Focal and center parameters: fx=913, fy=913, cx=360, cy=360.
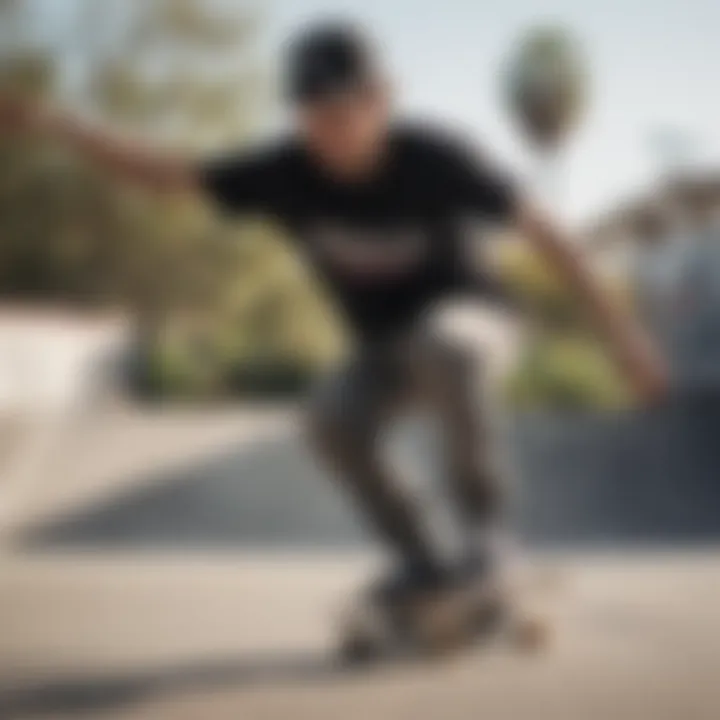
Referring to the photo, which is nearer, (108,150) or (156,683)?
(156,683)

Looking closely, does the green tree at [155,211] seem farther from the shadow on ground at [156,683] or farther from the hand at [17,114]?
the shadow on ground at [156,683]

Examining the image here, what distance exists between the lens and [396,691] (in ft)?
4.23

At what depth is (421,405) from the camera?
1.48 meters

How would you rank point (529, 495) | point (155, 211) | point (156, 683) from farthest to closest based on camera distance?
point (529, 495)
point (155, 211)
point (156, 683)

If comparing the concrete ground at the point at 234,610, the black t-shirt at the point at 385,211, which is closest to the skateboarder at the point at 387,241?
the black t-shirt at the point at 385,211

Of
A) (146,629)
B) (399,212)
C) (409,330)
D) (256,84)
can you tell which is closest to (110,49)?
(256,84)

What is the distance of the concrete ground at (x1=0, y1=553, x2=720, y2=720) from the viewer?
126 cm

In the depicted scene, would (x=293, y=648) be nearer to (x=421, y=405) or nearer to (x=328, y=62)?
(x=421, y=405)

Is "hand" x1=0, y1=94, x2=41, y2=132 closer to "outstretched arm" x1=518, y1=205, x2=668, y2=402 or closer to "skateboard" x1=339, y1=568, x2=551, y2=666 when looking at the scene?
"outstretched arm" x1=518, y1=205, x2=668, y2=402

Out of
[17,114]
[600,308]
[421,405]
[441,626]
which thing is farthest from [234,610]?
[17,114]

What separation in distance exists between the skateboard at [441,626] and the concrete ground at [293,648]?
27 mm

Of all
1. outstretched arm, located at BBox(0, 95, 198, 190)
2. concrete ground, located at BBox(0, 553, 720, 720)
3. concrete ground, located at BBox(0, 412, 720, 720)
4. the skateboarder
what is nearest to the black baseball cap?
the skateboarder

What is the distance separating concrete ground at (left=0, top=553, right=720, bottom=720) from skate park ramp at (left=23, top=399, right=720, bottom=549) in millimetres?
49

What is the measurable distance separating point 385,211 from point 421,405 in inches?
12.4
